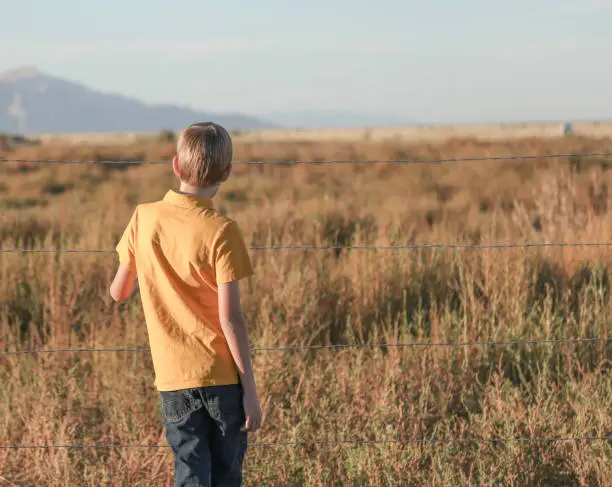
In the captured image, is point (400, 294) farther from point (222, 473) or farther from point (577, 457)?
point (222, 473)

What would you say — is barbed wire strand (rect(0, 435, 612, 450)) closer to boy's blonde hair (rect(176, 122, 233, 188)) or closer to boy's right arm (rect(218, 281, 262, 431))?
boy's right arm (rect(218, 281, 262, 431))

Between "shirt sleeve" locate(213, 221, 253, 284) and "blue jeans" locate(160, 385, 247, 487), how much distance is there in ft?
1.19

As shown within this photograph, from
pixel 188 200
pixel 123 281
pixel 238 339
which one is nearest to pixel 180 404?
pixel 238 339

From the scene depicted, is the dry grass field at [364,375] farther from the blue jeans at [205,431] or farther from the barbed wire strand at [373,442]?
the blue jeans at [205,431]

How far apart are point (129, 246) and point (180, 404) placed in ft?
1.70

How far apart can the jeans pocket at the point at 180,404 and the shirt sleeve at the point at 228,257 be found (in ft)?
1.25

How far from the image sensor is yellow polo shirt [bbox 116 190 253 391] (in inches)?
93.6

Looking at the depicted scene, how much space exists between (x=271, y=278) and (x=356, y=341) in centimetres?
93

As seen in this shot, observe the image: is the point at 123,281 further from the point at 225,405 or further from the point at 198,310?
the point at 225,405

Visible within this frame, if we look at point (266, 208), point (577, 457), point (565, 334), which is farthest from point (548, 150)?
point (577, 457)

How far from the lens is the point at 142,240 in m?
2.47

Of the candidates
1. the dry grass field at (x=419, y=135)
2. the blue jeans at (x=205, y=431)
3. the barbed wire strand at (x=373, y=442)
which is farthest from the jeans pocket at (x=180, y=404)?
the dry grass field at (x=419, y=135)

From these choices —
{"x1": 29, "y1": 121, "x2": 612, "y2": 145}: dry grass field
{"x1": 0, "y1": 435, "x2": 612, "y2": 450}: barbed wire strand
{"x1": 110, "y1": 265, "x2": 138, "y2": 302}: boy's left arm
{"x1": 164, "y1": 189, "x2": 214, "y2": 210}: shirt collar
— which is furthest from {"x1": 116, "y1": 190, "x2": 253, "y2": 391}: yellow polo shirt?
{"x1": 29, "y1": 121, "x2": 612, "y2": 145}: dry grass field

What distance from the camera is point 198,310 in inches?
96.5
